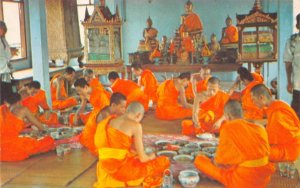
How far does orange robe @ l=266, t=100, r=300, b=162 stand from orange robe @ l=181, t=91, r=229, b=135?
1.56 metres

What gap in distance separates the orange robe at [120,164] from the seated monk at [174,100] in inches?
125

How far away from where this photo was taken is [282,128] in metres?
4.96

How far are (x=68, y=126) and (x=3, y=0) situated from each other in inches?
217

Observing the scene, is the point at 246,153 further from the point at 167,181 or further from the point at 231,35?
the point at 231,35

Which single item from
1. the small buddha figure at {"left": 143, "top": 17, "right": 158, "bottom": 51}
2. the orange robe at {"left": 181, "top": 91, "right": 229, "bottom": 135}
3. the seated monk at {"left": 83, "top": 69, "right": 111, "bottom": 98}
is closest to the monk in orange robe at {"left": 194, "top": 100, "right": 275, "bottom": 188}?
the orange robe at {"left": 181, "top": 91, "right": 229, "bottom": 135}

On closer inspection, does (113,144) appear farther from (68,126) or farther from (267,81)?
(267,81)

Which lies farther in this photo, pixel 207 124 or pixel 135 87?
pixel 135 87

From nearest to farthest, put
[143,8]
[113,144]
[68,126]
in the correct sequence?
1. [113,144]
2. [68,126]
3. [143,8]

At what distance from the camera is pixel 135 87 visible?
834cm

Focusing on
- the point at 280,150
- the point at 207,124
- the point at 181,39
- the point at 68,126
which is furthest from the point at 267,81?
the point at 280,150

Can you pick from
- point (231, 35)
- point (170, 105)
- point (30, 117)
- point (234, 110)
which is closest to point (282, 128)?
point (234, 110)

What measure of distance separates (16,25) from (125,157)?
8.88m

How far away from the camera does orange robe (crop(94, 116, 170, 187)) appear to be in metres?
4.58

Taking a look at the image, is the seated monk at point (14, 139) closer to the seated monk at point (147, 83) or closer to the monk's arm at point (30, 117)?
the monk's arm at point (30, 117)
